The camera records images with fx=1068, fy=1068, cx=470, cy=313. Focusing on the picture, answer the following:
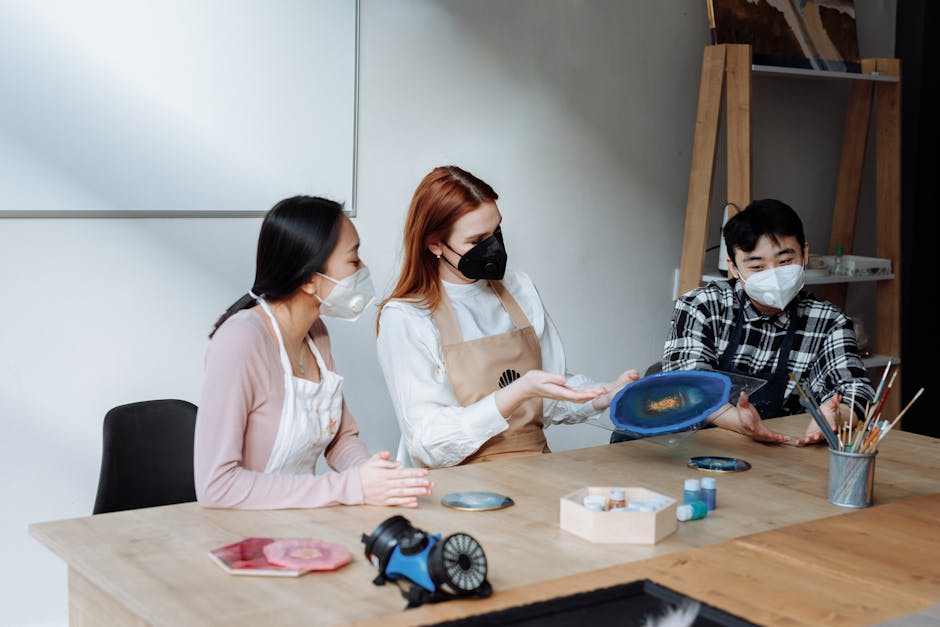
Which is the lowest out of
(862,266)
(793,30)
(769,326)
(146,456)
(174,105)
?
(146,456)

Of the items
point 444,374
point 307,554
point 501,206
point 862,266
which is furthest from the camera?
point 862,266

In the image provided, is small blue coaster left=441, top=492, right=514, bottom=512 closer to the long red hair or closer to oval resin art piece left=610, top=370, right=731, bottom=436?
oval resin art piece left=610, top=370, right=731, bottom=436

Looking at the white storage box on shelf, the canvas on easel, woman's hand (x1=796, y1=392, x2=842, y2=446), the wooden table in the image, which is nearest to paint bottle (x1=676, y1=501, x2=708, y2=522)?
the wooden table

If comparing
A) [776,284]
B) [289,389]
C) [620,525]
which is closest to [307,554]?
[620,525]

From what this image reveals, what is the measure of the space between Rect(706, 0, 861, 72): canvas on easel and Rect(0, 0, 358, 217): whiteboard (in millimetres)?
1540

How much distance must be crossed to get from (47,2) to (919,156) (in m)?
3.88

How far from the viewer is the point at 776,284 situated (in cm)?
277

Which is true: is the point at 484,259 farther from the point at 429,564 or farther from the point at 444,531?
the point at 429,564

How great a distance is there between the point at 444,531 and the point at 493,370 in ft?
3.00

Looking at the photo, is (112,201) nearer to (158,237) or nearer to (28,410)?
(158,237)

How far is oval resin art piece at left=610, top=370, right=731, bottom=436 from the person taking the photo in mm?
2234

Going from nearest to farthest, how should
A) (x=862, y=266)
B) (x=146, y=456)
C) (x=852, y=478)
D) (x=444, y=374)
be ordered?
(x=852, y=478), (x=146, y=456), (x=444, y=374), (x=862, y=266)

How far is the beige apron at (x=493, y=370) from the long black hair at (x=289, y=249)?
0.51 meters

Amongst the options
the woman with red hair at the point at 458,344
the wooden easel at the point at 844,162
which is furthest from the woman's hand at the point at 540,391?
the wooden easel at the point at 844,162
